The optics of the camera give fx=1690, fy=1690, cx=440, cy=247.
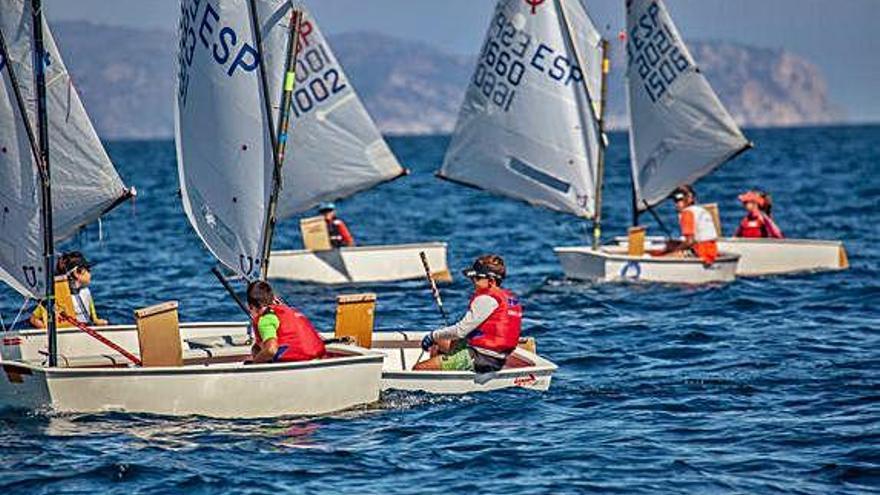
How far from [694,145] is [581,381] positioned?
13.7 m

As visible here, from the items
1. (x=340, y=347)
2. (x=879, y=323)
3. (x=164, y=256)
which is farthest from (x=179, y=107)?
(x=164, y=256)

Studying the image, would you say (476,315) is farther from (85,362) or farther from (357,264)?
(357,264)

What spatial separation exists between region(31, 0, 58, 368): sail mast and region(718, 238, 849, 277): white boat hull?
54.2 ft

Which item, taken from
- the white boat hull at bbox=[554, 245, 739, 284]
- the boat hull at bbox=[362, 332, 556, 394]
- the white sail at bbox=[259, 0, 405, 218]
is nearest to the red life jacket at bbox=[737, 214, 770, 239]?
the white boat hull at bbox=[554, 245, 739, 284]

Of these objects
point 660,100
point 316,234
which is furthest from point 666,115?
point 316,234

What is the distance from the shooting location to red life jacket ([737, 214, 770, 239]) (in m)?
31.5

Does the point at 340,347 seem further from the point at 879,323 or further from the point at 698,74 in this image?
the point at 698,74

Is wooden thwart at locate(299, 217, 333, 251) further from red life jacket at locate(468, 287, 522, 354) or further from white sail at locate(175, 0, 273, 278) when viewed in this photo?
red life jacket at locate(468, 287, 522, 354)

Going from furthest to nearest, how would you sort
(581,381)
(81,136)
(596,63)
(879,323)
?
(596,63)
(879,323)
(581,381)
(81,136)

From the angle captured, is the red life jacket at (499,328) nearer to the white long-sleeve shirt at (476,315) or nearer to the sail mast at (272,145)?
the white long-sleeve shirt at (476,315)

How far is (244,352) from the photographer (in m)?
19.4

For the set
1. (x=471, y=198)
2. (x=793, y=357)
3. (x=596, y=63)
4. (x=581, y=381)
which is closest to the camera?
(x=581, y=381)

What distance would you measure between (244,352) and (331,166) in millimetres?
9734

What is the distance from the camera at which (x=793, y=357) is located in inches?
838
